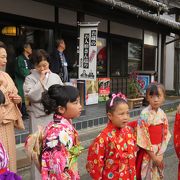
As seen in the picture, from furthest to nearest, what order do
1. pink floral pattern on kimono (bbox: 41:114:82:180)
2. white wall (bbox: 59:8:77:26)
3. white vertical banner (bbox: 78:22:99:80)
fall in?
white wall (bbox: 59:8:77:26) < white vertical banner (bbox: 78:22:99:80) < pink floral pattern on kimono (bbox: 41:114:82:180)

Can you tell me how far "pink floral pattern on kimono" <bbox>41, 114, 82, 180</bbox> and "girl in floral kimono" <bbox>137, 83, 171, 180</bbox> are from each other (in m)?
1.24

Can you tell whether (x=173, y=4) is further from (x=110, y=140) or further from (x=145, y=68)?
(x=110, y=140)

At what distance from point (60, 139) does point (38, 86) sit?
164 cm

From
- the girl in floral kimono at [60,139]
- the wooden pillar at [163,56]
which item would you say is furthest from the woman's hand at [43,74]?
the wooden pillar at [163,56]

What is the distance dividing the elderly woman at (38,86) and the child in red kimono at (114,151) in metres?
1.12

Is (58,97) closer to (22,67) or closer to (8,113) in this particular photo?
(8,113)

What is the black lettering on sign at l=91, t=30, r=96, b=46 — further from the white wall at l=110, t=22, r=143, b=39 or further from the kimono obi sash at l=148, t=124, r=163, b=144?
the kimono obi sash at l=148, t=124, r=163, b=144

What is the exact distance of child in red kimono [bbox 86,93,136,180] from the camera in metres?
3.11

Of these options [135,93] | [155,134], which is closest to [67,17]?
[135,93]

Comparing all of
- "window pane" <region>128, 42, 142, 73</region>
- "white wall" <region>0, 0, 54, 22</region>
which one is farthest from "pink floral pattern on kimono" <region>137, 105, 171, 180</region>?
"window pane" <region>128, 42, 142, 73</region>

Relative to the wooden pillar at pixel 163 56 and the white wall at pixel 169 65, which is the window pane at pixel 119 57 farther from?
the white wall at pixel 169 65

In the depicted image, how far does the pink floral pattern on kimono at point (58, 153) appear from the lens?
98.0 inches

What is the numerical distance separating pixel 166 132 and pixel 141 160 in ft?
Answer: 1.30

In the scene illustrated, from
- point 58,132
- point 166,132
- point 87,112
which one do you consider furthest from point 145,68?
point 58,132
